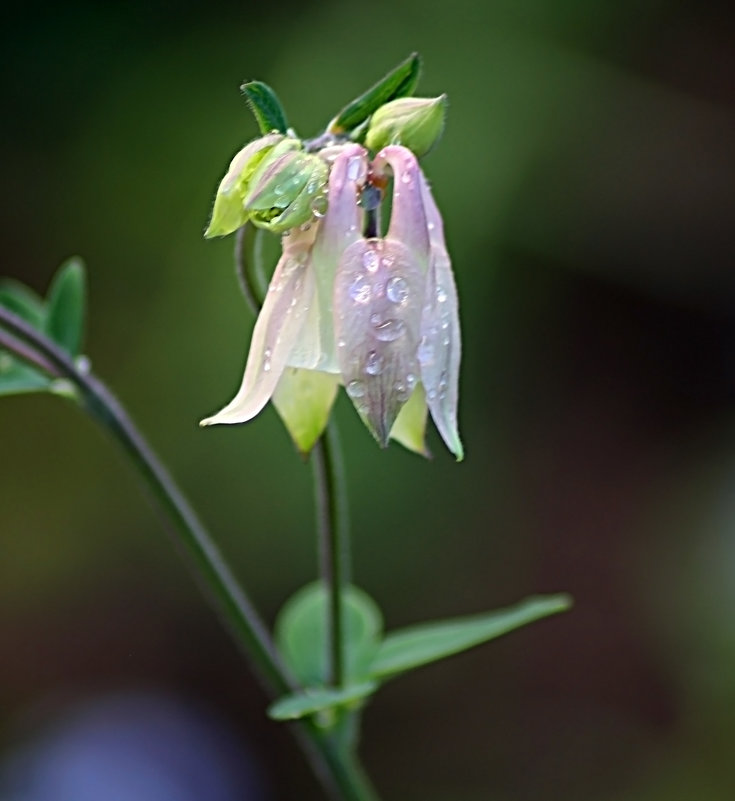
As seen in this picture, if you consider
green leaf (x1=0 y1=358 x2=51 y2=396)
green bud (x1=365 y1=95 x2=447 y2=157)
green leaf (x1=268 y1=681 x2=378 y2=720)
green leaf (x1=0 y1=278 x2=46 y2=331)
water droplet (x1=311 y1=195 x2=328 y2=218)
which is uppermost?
green bud (x1=365 y1=95 x2=447 y2=157)

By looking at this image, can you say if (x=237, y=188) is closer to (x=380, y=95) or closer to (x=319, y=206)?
(x=319, y=206)

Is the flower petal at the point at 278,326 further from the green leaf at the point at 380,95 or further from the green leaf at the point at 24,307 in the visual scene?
the green leaf at the point at 24,307

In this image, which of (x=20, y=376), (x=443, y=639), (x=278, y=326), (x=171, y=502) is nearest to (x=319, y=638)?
(x=443, y=639)

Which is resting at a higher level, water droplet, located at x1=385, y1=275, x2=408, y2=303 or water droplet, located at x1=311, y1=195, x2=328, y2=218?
water droplet, located at x1=311, y1=195, x2=328, y2=218

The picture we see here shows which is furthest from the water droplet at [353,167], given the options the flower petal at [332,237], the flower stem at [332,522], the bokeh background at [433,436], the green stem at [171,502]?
the bokeh background at [433,436]

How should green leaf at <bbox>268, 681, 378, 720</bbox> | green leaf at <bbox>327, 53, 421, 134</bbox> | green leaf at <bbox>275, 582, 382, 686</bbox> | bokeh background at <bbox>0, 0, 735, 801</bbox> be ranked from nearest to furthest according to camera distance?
green leaf at <bbox>327, 53, 421, 134</bbox> < green leaf at <bbox>268, 681, 378, 720</bbox> < green leaf at <bbox>275, 582, 382, 686</bbox> < bokeh background at <bbox>0, 0, 735, 801</bbox>

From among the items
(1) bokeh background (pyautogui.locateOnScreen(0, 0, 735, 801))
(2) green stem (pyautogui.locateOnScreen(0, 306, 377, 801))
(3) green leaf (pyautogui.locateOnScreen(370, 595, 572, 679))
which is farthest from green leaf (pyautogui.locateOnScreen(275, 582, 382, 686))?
(1) bokeh background (pyautogui.locateOnScreen(0, 0, 735, 801))

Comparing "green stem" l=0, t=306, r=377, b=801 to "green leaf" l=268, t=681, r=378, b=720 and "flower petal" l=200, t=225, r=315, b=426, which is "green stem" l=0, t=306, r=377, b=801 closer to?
"green leaf" l=268, t=681, r=378, b=720
